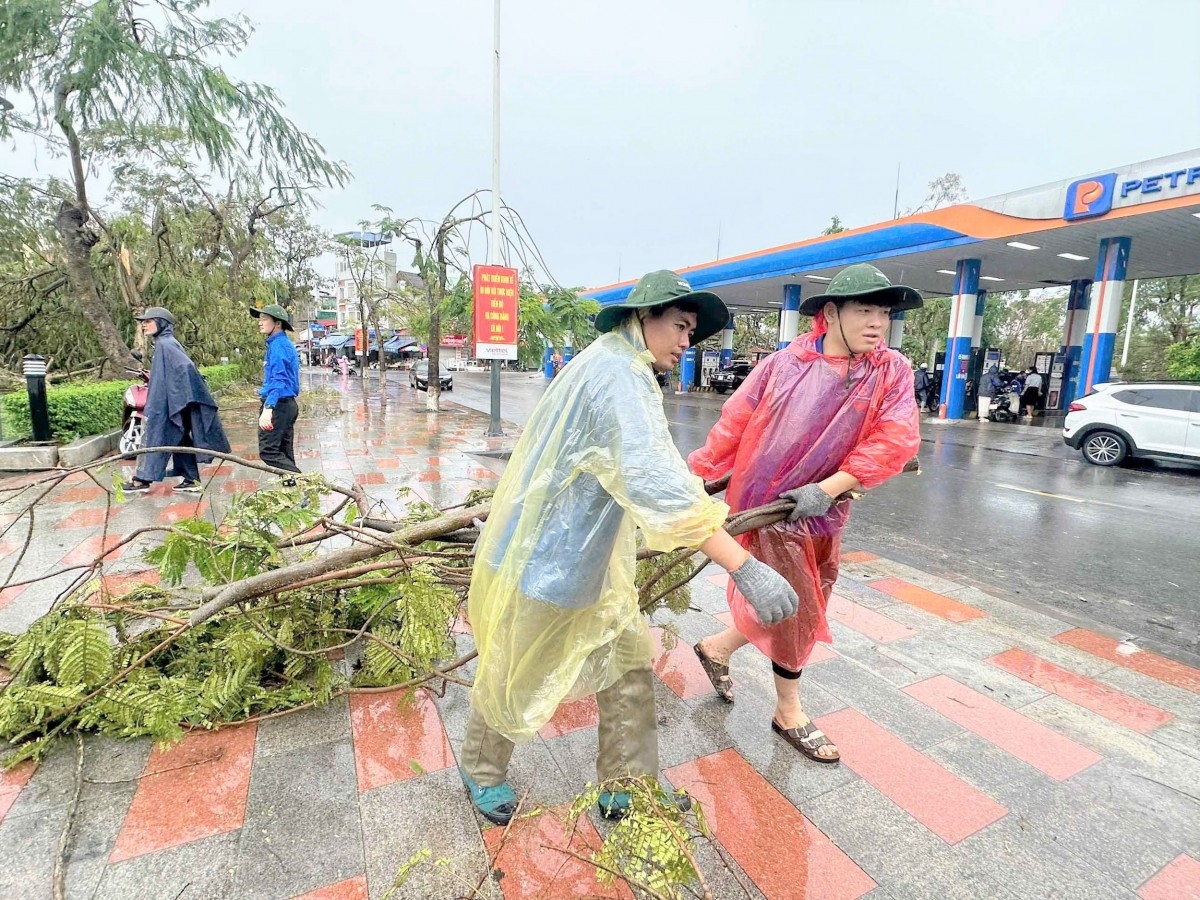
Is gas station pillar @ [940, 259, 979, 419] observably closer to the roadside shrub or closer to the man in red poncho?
the man in red poncho

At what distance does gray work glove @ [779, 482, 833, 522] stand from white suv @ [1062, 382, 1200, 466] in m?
9.56

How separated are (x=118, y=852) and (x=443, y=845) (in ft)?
2.85

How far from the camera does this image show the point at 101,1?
7.71m

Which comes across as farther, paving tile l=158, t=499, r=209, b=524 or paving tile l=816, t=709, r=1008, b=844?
paving tile l=158, t=499, r=209, b=524

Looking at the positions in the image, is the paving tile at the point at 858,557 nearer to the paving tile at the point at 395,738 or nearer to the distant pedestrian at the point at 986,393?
the paving tile at the point at 395,738

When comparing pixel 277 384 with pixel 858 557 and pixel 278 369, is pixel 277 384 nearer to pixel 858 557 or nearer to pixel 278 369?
pixel 278 369

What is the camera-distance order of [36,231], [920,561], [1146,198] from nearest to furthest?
1. [920,561]
2. [1146,198]
3. [36,231]

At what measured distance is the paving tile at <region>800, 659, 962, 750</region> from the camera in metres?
2.34

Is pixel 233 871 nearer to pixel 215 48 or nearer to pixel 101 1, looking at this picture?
pixel 101 1

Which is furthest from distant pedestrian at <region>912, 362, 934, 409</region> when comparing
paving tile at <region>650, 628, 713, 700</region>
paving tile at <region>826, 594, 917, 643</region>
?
paving tile at <region>650, 628, 713, 700</region>

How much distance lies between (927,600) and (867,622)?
2.05 ft

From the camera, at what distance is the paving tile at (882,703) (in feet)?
7.67

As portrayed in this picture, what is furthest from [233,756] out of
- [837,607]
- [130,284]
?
[130,284]

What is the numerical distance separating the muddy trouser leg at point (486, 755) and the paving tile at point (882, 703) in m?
1.30
